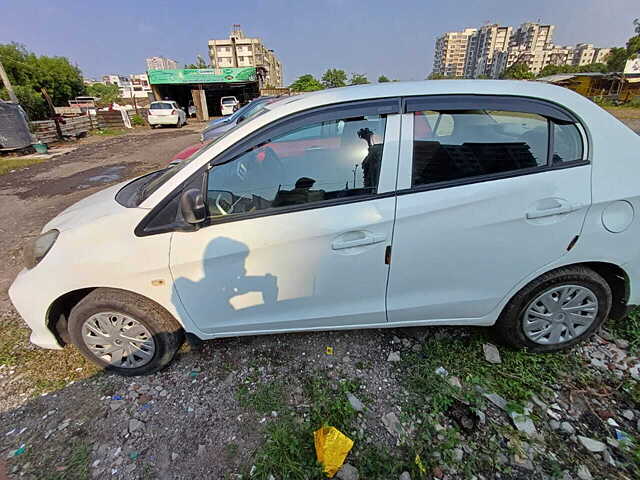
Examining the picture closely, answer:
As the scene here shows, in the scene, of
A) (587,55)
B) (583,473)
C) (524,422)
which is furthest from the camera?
(587,55)

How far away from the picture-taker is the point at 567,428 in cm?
179

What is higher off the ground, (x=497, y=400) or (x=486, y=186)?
(x=486, y=186)

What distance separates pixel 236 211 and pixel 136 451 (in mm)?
1486

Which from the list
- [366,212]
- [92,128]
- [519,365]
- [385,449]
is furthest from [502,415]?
[92,128]

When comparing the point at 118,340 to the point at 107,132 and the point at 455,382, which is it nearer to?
the point at 455,382

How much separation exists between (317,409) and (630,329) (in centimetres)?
249

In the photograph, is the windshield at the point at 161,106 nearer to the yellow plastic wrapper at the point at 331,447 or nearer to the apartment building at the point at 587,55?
the yellow plastic wrapper at the point at 331,447

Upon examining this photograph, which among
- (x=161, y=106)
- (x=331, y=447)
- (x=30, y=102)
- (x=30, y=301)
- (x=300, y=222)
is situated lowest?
(x=331, y=447)

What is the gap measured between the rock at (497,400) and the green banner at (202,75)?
93.2 ft

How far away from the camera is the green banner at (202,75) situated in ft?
78.1

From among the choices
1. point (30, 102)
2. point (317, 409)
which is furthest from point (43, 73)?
point (317, 409)

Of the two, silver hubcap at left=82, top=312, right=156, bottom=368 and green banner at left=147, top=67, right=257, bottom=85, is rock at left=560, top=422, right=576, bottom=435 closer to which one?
silver hubcap at left=82, top=312, right=156, bottom=368

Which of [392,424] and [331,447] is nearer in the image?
[331,447]

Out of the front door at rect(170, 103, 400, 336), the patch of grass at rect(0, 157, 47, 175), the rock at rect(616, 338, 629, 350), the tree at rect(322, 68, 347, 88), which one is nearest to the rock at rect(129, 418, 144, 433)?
the front door at rect(170, 103, 400, 336)
